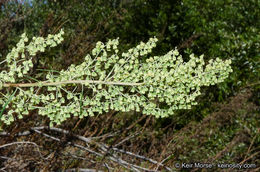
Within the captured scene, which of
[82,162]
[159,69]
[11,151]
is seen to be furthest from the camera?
[82,162]

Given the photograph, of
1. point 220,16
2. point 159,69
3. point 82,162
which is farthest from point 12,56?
point 220,16

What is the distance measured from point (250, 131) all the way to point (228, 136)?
0.42 m

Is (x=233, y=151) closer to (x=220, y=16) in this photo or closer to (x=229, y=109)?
(x=229, y=109)

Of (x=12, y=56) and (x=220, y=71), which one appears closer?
(x=12, y=56)

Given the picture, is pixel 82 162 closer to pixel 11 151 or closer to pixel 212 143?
pixel 11 151

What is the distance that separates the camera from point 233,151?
5016mm

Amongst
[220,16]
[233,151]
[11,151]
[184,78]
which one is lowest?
[233,151]

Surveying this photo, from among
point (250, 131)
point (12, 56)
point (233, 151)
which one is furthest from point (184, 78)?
point (250, 131)

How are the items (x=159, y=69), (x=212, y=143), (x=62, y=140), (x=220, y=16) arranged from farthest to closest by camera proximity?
(x=220, y=16) → (x=212, y=143) → (x=62, y=140) → (x=159, y=69)

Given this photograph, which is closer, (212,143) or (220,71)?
(220,71)

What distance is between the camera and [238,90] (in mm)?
5465

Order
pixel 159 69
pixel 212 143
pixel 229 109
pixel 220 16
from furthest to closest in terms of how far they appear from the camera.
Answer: pixel 220 16 → pixel 212 143 → pixel 229 109 → pixel 159 69

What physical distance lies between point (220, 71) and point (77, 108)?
0.96m

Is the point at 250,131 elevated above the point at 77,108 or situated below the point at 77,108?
below
